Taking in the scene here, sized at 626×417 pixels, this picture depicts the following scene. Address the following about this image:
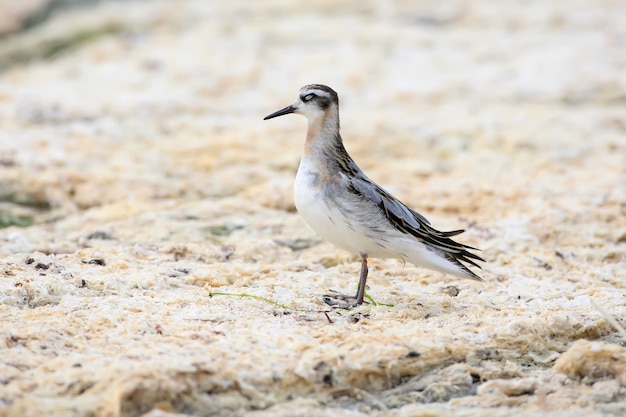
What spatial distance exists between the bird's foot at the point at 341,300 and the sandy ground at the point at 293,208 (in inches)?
3.4

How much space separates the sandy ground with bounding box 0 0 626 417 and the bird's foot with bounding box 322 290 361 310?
9 cm

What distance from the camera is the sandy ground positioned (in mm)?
4840

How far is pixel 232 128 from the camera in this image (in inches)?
421

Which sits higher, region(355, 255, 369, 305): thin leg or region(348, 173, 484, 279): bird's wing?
region(348, 173, 484, 279): bird's wing

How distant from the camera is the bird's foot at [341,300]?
606 centimetres

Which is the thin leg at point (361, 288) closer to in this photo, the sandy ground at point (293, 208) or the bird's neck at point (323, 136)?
the sandy ground at point (293, 208)

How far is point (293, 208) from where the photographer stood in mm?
8703

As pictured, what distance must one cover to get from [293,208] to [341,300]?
2579 millimetres

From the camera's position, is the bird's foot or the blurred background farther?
the blurred background

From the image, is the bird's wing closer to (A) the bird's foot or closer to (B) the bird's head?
(A) the bird's foot

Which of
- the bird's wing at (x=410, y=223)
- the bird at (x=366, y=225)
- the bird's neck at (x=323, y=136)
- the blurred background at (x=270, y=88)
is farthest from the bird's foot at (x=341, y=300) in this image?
the blurred background at (x=270, y=88)

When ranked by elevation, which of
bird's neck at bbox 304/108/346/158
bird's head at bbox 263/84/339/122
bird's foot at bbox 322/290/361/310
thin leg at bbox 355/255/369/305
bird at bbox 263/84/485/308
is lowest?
bird's foot at bbox 322/290/361/310

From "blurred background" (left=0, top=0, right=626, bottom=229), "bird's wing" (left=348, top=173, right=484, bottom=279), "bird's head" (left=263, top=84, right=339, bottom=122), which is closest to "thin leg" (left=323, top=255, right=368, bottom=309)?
"bird's wing" (left=348, top=173, right=484, bottom=279)

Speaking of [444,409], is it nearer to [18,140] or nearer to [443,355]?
[443,355]
